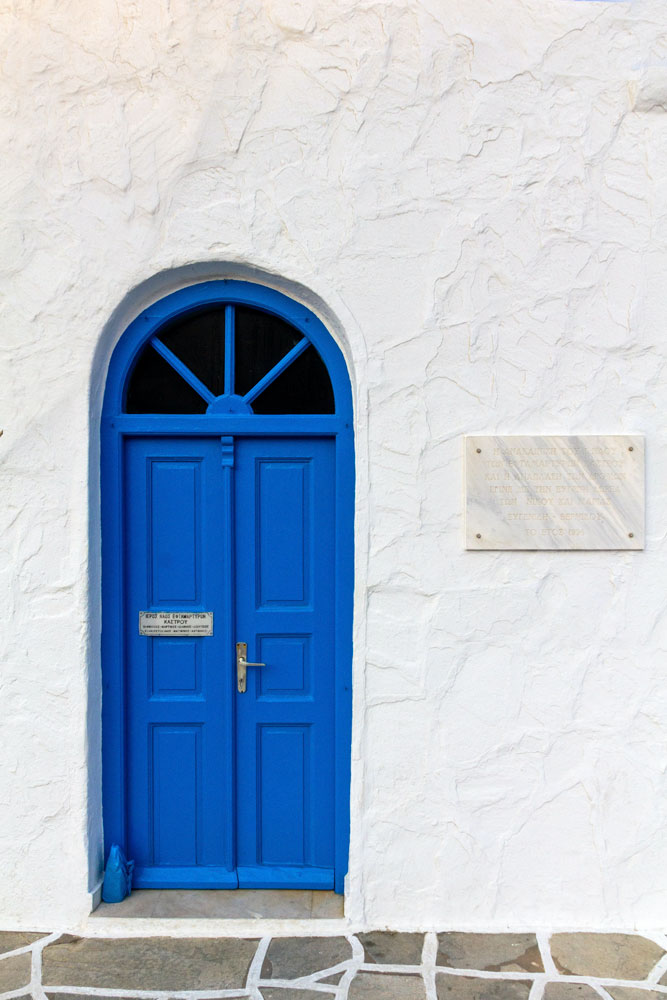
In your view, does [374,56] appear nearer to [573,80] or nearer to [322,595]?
[573,80]

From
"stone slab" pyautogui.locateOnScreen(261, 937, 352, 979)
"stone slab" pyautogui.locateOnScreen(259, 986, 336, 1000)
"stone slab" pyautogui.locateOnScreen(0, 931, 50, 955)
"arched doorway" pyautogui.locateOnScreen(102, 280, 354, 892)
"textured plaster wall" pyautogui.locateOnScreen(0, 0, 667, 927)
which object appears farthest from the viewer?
"arched doorway" pyautogui.locateOnScreen(102, 280, 354, 892)

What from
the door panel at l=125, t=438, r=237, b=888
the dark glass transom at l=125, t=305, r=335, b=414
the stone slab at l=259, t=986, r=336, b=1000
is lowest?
the stone slab at l=259, t=986, r=336, b=1000

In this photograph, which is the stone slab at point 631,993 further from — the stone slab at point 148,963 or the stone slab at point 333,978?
the stone slab at point 148,963

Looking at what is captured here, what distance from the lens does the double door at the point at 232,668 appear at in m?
3.44

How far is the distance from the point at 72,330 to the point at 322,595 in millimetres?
1631

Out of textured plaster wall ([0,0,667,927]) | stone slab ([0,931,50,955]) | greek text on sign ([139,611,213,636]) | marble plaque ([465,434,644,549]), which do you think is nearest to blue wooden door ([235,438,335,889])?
greek text on sign ([139,611,213,636])

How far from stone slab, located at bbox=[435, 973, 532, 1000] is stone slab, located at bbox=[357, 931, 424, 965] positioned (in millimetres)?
162

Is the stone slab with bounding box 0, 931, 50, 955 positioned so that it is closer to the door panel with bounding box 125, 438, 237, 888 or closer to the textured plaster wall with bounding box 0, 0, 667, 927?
the textured plaster wall with bounding box 0, 0, 667, 927

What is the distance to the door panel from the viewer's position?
3.44 meters

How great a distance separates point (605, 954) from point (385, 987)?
95 cm

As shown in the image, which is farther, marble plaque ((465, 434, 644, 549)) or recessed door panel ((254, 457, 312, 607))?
recessed door panel ((254, 457, 312, 607))

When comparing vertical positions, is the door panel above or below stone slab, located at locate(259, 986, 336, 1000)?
above

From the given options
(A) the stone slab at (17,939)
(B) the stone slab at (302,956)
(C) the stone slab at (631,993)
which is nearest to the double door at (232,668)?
(B) the stone slab at (302,956)

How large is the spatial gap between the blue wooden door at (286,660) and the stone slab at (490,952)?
2.01 ft
